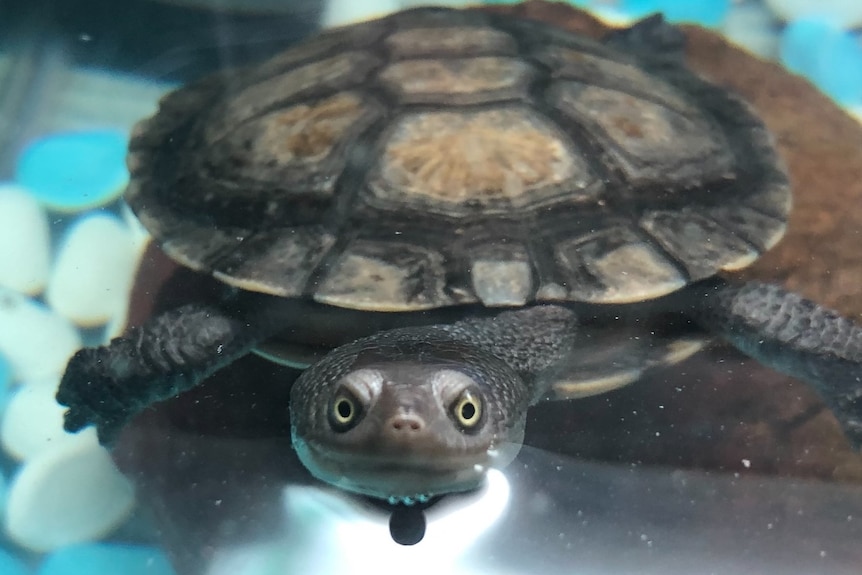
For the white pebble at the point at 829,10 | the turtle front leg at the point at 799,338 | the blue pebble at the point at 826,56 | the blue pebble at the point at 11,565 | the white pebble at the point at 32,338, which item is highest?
the white pebble at the point at 829,10

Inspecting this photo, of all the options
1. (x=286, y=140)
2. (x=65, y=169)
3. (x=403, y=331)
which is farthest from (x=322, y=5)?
(x=403, y=331)

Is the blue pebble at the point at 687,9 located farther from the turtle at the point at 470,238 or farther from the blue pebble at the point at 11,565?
the blue pebble at the point at 11,565

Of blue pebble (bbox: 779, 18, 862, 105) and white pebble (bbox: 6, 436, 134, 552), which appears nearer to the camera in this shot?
white pebble (bbox: 6, 436, 134, 552)

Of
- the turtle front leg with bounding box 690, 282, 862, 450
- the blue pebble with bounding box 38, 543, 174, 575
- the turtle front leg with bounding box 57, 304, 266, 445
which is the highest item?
the turtle front leg with bounding box 690, 282, 862, 450

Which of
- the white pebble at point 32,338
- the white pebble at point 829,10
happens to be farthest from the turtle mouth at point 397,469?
the white pebble at point 829,10

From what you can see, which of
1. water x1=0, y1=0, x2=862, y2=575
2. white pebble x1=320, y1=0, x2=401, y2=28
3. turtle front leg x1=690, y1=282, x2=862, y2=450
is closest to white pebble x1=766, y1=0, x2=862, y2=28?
water x1=0, y1=0, x2=862, y2=575

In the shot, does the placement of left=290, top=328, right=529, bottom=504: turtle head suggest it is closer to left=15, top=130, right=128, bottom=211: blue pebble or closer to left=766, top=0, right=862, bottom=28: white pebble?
left=15, top=130, right=128, bottom=211: blue pebble

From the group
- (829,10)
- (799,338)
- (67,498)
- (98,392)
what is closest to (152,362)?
(98,392)
